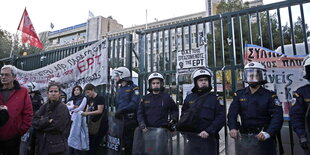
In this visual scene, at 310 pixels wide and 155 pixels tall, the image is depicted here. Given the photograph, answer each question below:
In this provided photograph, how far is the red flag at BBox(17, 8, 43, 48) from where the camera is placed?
7945 mm

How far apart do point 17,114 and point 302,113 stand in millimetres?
3981

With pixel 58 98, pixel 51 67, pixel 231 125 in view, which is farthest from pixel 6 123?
pixel 51 67

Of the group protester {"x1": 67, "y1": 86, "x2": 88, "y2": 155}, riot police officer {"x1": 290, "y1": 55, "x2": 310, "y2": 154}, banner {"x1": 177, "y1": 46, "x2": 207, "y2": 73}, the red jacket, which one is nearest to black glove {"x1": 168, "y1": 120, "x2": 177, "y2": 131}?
banner {"x1": 177, "y1": 46, "x2": 207, "y2": 73}

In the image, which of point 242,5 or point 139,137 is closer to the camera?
point 139,137

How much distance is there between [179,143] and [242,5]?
22.4 meters

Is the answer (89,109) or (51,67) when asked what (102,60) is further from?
(51,67)

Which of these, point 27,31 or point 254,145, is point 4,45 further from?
point 254,145

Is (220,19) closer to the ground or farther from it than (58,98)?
farther from it

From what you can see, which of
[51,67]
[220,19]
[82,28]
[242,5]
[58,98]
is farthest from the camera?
[82,28]

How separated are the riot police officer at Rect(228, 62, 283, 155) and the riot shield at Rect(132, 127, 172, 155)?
1046mm

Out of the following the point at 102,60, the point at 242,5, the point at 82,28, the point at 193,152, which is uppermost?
the point at 82,28

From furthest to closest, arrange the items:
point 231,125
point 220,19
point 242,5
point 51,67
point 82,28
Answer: point 82,28, point 242,5, point 51,67, point 220,19, point 231,125

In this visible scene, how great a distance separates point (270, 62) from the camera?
3510 mm

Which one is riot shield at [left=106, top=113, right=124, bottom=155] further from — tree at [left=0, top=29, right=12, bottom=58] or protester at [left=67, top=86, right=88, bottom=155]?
tree at [left=0, top=29, right=12, bottom=58]
